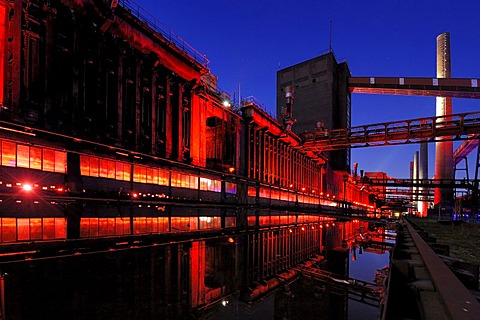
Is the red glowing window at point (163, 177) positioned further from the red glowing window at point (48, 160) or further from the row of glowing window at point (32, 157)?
the red glowing window at point (48, 160)

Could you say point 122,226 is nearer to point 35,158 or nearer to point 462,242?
point 35,158

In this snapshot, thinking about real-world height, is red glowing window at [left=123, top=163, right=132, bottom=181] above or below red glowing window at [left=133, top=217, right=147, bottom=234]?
above

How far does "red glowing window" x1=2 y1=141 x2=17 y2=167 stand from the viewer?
13531mm

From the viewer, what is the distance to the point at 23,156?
46.8ft

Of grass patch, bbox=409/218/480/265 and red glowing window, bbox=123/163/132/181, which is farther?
red glowing window, bbox=123/163/132/181

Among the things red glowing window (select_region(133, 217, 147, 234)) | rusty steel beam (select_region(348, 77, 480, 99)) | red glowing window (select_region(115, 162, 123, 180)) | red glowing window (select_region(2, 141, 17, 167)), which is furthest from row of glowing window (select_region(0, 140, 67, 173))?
rusty steel beam (select_region(348, 77, 480, 99))

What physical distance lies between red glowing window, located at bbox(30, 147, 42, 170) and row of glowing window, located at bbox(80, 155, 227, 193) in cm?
212

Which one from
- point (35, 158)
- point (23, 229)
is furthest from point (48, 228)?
point (35, 158)

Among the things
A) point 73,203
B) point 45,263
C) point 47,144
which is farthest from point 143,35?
point 45,263

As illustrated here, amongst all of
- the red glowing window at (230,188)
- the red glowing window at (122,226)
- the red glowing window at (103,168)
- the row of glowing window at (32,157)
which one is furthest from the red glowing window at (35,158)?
the red glowing window at (230,188)

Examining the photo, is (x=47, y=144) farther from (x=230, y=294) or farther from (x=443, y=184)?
(x=443, y=184)

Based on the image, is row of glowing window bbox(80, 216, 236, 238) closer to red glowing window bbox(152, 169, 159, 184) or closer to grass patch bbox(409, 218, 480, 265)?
red glowing window bbox(152, 169, 159, 184)

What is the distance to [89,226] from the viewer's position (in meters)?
14.5

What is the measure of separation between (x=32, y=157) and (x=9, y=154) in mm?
1037
